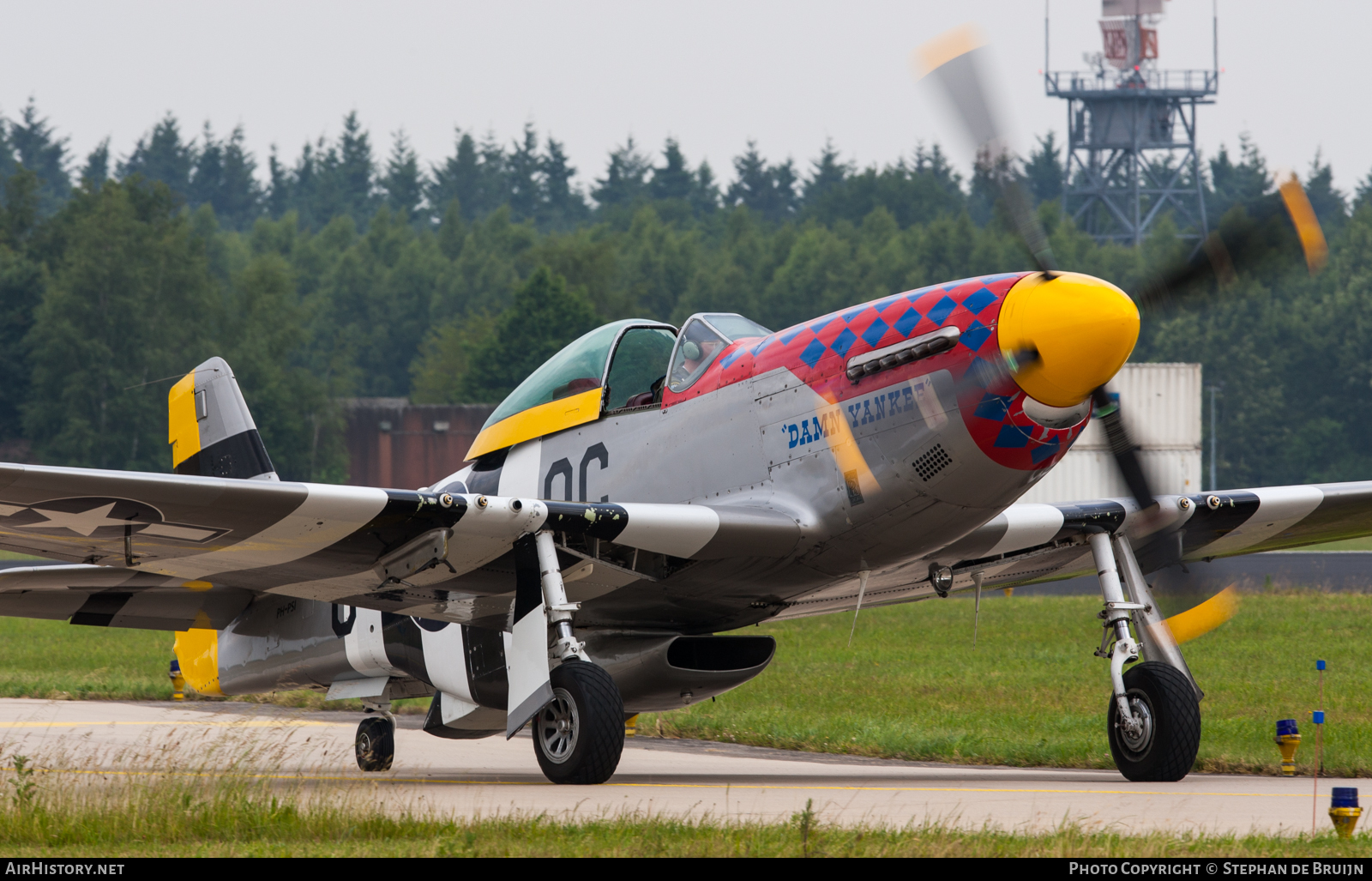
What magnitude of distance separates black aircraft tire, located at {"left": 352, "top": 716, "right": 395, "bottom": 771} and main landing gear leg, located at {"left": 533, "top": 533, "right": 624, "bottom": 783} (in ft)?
9.92

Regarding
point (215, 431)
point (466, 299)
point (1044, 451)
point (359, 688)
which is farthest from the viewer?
point (466, 299)

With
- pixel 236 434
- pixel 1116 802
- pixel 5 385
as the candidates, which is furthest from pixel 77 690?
pixel 5 385

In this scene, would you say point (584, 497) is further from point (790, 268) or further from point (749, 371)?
point (790, 268)

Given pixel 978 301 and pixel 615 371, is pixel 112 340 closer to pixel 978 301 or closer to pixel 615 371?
pixel 615 371

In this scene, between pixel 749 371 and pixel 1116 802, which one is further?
pixel 749 371

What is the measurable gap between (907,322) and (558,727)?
121 inches

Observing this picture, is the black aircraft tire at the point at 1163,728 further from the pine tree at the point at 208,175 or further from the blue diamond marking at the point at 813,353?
the pine tree at the point at 208,175

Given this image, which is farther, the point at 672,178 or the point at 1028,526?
the point at 672,178

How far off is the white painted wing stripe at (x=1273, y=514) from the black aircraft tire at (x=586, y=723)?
196 inches

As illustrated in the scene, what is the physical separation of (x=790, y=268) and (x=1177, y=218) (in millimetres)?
30240

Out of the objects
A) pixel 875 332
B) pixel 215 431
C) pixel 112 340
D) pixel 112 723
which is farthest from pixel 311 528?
pixel 112 340

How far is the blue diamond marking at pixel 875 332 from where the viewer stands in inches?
349

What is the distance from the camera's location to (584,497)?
1027 centimetres

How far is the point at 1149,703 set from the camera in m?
9.26
